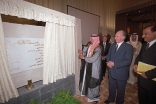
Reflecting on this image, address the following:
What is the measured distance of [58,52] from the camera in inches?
81.0

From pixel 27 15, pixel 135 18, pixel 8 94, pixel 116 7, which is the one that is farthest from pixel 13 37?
pixel 135 18

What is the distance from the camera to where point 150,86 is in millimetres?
1474

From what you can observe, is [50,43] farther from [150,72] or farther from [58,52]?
[150,72]

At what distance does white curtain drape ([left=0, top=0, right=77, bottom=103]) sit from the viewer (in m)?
1.37

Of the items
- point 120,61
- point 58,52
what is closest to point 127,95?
point 120,61

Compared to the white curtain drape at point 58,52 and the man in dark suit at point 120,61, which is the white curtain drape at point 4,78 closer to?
the white curtain drape at point 58,52

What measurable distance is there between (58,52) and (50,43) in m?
0.25

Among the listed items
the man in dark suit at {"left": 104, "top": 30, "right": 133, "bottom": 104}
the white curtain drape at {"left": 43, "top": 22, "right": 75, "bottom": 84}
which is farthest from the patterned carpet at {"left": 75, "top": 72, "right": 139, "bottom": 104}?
the white curtain drape at {"left": 43, "top": 22, "right": 75, "bottom": 84}

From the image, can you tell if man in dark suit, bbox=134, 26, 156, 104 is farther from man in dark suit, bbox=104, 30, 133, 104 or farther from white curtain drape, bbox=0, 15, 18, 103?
white curtain drape, bbox=0, 15, 18, 103

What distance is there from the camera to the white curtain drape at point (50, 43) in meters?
1.37

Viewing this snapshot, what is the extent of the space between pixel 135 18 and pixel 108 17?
2.27 metres

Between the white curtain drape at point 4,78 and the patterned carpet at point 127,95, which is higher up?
the white curtain drape at point 4,78

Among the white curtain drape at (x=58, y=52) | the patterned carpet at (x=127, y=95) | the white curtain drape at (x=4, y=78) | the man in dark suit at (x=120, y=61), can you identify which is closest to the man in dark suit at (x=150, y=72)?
the man in dark suit at (x=120, y=61)

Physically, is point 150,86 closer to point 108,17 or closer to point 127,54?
point 127,54
